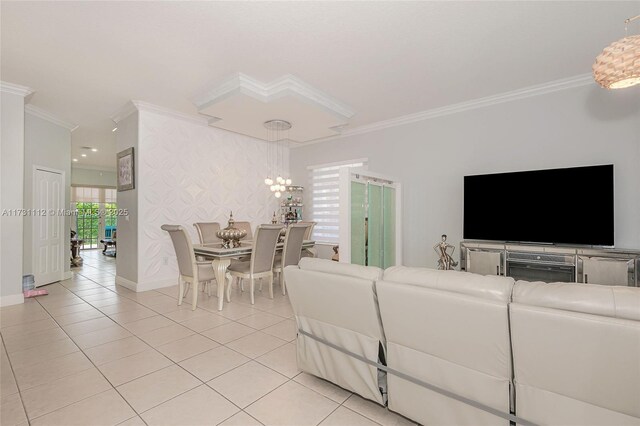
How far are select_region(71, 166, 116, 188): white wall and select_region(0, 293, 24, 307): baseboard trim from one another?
7174mm

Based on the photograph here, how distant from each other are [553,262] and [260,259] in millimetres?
3796

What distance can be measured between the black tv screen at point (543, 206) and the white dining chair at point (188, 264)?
3838 mm

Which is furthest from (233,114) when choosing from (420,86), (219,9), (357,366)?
(357,366)

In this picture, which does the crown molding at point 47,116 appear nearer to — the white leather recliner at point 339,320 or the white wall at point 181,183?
the white wall at point 181,183

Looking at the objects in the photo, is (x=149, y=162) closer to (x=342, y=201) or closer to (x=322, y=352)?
(x=342, y=201)

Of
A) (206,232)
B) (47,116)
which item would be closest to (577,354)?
(206,232)

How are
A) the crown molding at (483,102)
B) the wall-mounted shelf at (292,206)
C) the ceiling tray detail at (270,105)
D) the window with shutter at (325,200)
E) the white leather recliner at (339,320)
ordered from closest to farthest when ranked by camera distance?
the white leather recliner at (339,320) < the crown molding at (483,102) < the ceiling tray detail at (270,105) < the window with shutter at (325,200) < the wall-mounted shelf at (292,206)

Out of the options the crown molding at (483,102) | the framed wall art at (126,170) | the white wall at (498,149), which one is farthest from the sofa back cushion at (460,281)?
the framed wall art at (126,170)

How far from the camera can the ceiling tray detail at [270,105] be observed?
3883mm

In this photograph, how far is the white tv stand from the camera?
10.5ft

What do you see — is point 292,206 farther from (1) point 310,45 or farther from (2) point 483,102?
(2) point 483,102

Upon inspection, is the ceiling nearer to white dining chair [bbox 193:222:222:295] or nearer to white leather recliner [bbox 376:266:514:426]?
white dining chair [bbox 193:222:222:295]

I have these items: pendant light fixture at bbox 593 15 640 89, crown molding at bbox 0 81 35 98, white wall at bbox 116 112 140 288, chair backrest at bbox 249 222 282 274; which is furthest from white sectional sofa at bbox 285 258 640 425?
crown molding at bbox 0 81 35 98

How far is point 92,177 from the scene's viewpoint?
10.1 m
